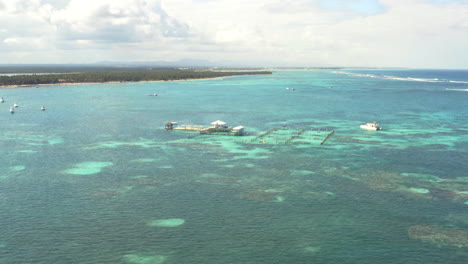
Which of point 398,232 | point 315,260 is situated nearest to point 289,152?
point 398,232

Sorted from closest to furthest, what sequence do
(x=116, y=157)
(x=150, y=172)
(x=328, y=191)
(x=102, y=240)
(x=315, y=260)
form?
(x=315, y=260) < (x=102, y=240) < (x=328, y=191) < (x=150, y=172) < (x=116, y=157)

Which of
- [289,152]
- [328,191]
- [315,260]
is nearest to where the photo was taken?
[315,260]

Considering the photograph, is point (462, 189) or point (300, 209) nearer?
point (300, 209)

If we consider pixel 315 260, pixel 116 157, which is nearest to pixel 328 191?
pixel 315 260

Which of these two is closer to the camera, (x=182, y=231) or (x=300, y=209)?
(x=182, y=231)

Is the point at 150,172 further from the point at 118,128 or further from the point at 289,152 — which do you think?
the point at 118,128

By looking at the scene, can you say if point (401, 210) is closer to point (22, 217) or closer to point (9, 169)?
point (22, 217)
